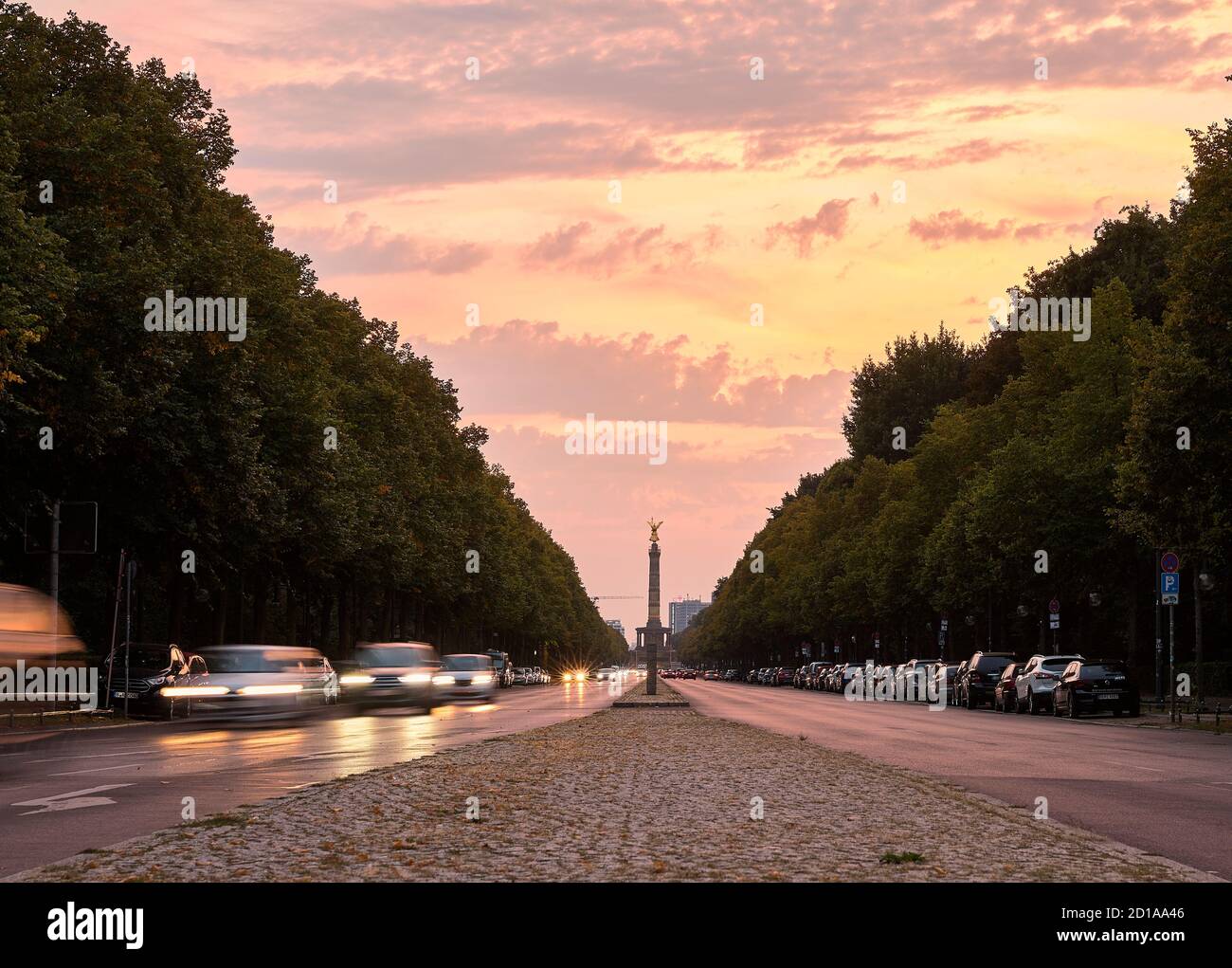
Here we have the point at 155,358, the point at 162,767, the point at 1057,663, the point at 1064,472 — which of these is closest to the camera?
the point at 162,767

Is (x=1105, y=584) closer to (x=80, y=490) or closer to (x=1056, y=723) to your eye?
(x=1056, y=723)

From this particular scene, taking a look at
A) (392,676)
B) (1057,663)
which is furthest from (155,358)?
(1057,663)

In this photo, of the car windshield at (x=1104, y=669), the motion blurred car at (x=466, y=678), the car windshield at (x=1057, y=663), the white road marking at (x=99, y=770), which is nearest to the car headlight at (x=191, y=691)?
the motion blurred car at (x=466, y=678)

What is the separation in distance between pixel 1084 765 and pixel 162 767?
1248cm

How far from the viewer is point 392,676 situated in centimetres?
4312

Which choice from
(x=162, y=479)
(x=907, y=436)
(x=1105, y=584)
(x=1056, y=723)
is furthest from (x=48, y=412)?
(x=907, y=436)

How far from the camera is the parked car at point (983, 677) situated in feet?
177

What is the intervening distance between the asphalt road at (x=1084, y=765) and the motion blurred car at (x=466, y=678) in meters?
12.3

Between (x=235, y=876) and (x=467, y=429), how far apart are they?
96078 millimetres

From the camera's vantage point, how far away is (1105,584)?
59.8 metres

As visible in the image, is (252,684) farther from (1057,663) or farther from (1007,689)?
(1007,689)

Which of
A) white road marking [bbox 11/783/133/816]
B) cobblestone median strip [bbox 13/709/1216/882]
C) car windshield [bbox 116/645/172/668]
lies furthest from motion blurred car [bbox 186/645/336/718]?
white road marking [bbox 11/783/133/816]
